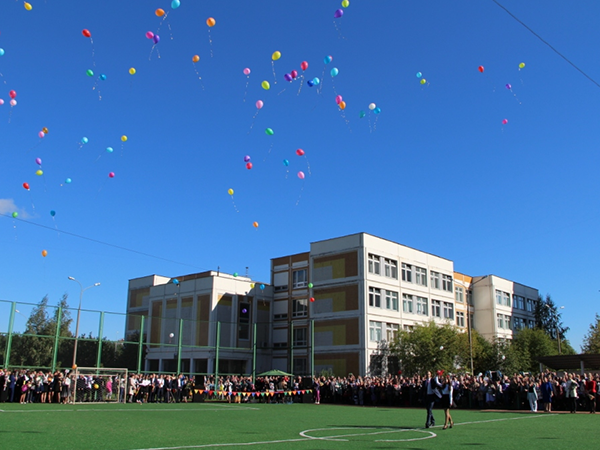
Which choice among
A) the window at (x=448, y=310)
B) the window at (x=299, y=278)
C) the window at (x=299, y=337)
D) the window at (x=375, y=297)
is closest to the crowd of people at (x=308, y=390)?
the window at (x=375, y=297)

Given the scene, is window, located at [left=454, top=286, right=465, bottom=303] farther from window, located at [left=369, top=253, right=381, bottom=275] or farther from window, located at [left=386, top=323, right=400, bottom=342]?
window, located at [left=369, top=253, right=381, bottom=275]

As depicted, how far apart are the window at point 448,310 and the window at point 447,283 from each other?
1.57 m

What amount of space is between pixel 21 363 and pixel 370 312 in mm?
28822

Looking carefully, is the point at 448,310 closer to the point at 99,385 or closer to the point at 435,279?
the point at 435,279

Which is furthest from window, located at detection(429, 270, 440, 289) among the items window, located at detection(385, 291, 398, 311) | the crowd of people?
the crowd of people

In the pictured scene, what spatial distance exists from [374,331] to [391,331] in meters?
2.66

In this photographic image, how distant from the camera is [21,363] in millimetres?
30453

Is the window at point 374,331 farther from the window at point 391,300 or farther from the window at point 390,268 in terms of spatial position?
the window at point 390,268

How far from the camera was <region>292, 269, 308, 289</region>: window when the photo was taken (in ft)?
185

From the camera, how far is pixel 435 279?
59.5 metres

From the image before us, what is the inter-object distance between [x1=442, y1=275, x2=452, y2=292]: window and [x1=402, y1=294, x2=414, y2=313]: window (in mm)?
6405

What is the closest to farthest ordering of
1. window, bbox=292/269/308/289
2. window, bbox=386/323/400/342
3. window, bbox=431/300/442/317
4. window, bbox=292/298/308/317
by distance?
window, bbox=386/323/400/342
window, bbox=292/298/308/317
window, bbox=292/269/308/289
window, bbox=431/300/442/317

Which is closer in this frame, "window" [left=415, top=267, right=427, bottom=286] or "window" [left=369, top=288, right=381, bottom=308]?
"window" [left=369, top=288, right=381, bottom=308]

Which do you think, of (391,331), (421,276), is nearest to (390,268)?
(421,276)
